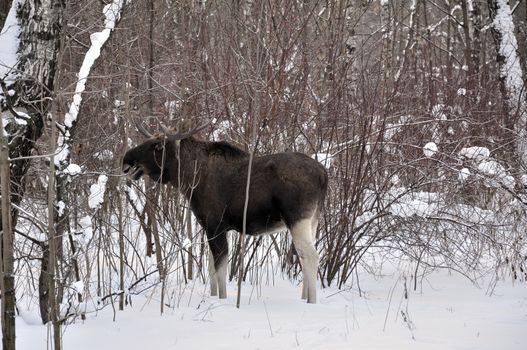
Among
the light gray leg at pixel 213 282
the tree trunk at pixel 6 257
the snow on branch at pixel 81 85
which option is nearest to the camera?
the tree trunk at pixel 6 257

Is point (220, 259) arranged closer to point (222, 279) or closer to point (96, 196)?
point (222, 279)

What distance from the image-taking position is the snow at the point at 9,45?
5926 millimetres

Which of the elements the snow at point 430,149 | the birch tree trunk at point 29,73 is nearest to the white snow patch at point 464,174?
the snow at point 430,149

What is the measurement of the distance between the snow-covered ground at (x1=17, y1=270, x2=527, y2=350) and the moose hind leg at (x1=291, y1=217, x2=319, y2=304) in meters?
0.18

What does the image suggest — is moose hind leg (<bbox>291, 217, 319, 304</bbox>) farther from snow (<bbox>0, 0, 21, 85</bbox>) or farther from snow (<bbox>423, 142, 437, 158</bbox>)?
snow (<bbox>0, 0, 21, 85</bbox>)

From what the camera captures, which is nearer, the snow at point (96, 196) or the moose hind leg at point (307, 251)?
A: the snow at point (96, 196)

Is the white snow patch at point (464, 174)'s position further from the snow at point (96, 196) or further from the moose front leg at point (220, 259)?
the snow at point (96, 196)

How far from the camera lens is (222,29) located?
9344 millimetres

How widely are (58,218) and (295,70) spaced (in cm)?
457

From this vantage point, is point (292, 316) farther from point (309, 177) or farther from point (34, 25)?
point (34, 25)

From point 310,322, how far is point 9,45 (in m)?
3.43

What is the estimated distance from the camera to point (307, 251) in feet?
23.7

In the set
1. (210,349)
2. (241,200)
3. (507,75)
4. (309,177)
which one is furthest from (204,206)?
(507,75)

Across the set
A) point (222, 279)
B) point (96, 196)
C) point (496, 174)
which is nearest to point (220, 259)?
point (222, 279)
